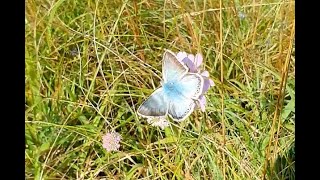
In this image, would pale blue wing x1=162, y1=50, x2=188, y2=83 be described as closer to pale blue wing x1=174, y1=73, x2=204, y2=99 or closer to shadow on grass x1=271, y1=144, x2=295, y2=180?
pale blue wing x1=174, y1=73, x2=204, y2=99

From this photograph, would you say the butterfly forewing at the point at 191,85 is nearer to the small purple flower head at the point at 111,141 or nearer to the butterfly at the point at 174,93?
the butterfly at the point at 174,93

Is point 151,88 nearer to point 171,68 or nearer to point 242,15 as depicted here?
point 171,68

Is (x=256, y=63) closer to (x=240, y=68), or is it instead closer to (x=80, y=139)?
(x=240, y=68)

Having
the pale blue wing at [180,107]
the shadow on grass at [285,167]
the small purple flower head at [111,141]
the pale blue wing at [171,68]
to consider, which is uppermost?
the pale blue wing at [171,68]

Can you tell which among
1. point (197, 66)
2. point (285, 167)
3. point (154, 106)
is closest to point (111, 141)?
point (154, 106)

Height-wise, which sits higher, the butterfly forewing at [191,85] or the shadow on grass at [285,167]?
the butterfly forewing at [191,85]

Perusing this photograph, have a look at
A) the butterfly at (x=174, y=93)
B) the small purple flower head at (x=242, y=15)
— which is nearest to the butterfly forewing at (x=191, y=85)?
the butterfly at (x=174, y=93)
